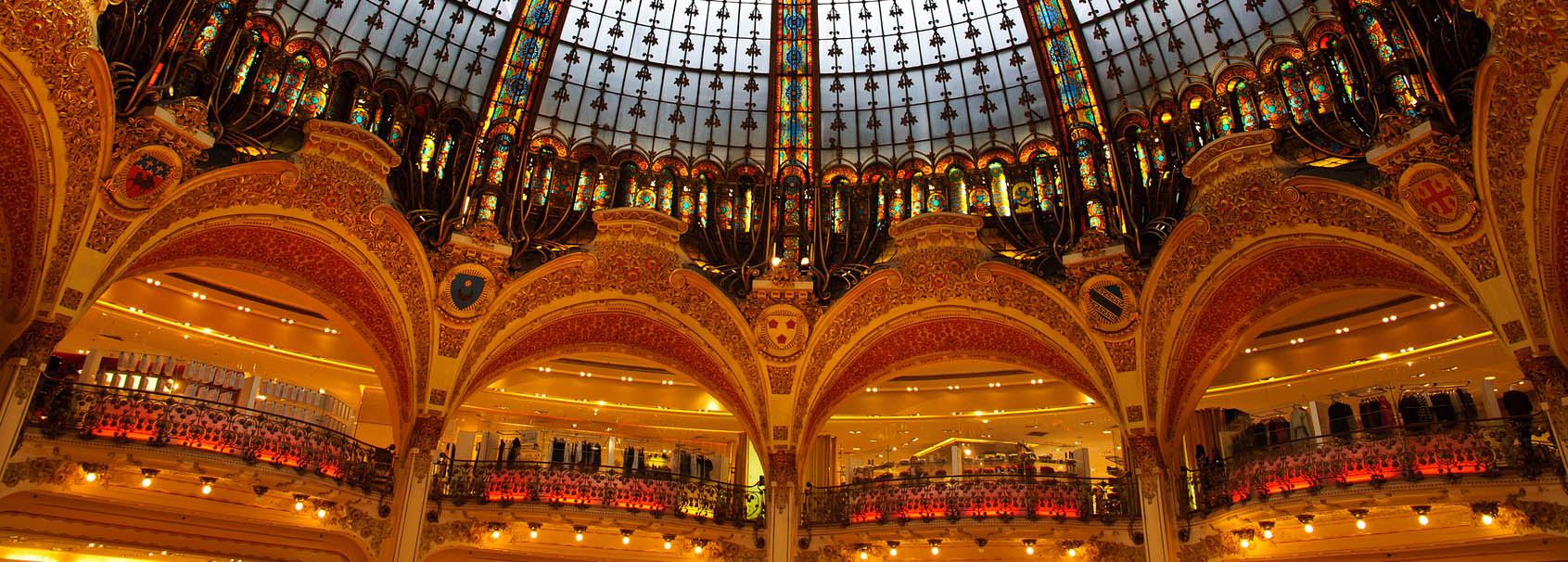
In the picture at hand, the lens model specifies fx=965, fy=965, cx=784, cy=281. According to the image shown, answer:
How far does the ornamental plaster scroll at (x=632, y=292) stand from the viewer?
61.0ft

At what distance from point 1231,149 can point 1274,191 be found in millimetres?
961

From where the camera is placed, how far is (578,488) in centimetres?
1814

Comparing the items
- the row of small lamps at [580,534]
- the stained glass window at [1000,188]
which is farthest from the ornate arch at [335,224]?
the stained glass window at [1000,188]

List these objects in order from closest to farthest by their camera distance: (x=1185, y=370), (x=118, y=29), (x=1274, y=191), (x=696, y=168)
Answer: (x=118, y=29) → (x=1274, y=191) → (x=1185, y=370) → (x=696, y=168)

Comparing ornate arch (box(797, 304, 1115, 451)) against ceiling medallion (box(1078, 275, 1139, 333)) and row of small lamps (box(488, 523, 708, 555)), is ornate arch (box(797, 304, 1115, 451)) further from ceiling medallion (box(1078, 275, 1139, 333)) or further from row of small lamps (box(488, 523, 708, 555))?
row of small lamps (box(488, 523, 708, 555))

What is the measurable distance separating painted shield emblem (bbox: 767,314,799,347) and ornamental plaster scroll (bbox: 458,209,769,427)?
43 centimetres

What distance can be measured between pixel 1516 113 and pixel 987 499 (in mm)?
10077

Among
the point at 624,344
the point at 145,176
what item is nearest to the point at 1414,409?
the point at 624,344

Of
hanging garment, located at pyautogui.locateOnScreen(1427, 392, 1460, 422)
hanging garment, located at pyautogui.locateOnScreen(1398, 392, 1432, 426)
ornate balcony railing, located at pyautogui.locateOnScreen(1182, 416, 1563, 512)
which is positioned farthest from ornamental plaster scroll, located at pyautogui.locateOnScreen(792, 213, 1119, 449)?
hanging garment, located at pyautogui.locateOnScreen(1427, 392, 1460, 422)

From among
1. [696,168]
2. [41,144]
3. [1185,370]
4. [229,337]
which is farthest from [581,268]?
[1185,370]

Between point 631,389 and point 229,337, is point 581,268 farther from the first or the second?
point 229,337

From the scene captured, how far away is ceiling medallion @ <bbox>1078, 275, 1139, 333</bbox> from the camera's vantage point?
58.4ft

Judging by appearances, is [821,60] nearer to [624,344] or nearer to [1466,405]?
[624,344]

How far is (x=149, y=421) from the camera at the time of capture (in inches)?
574
